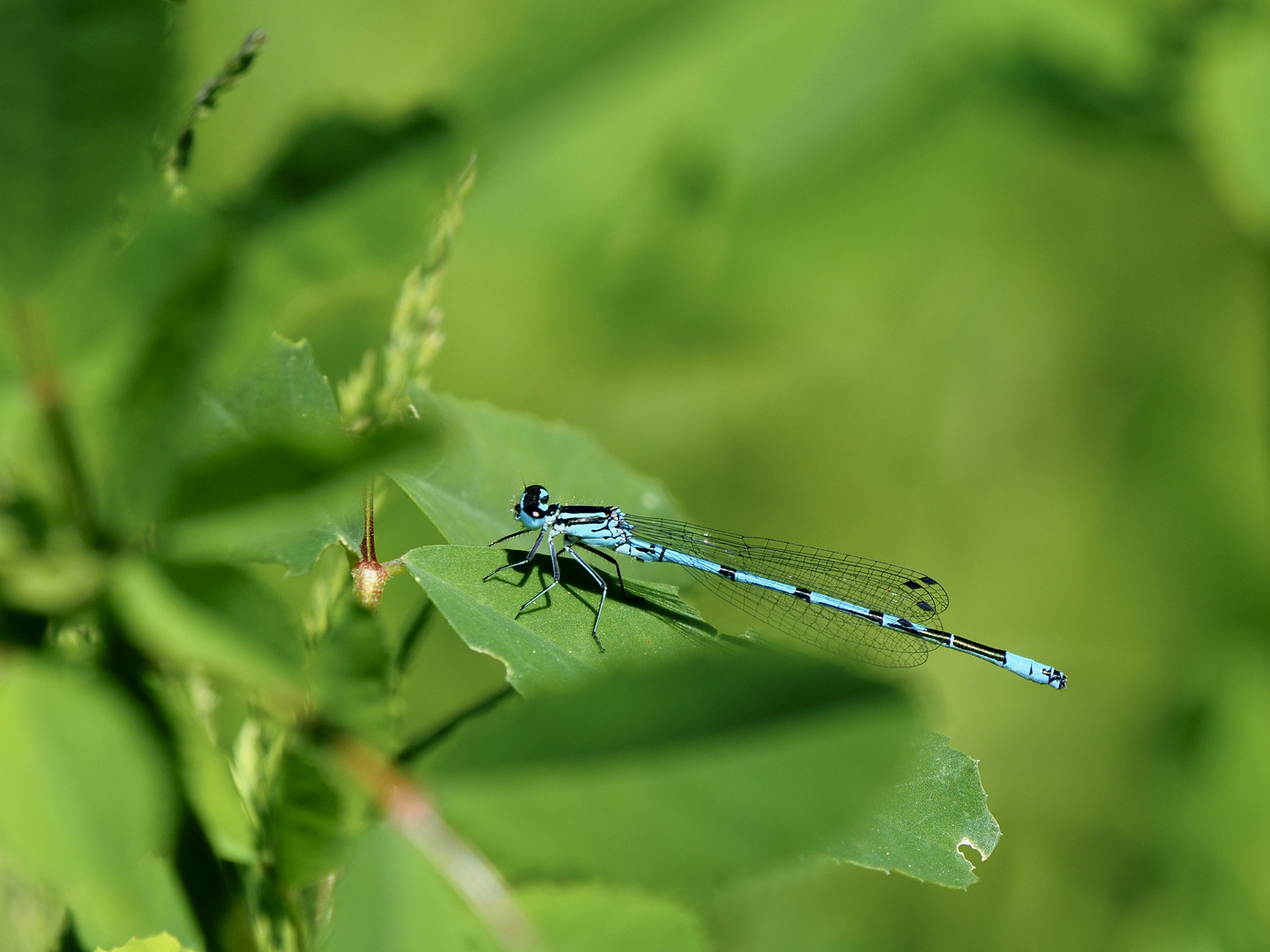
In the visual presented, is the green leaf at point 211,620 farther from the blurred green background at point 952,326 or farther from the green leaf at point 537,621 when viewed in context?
the blurred green background at point 952,326

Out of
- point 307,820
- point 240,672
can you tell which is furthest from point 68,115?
point 307,820

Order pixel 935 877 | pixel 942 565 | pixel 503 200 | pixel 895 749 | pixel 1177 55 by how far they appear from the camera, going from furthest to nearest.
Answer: pixel 942 565 → pixel 503 200 → pixel 1177 55 → pixel 935 877 → pixel 895 749

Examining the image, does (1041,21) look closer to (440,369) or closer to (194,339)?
(440,369)

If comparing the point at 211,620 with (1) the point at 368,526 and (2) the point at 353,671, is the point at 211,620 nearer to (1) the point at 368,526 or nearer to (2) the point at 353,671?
(2) the point at 353,671

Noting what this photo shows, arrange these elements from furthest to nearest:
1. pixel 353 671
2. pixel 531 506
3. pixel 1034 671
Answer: pixel 1034 671 < pixel 531 506 < pixel 353 671

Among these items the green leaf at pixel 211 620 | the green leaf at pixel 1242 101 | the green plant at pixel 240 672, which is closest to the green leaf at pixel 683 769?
the green plant at pixel 240 672

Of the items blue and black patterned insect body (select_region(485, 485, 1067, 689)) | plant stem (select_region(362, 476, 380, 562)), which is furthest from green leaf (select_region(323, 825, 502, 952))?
blue and black patterned insect body (select_region(485, 485, 1067, 689))

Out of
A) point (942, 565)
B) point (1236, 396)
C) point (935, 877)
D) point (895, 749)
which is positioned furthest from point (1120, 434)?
point (895, 749)
